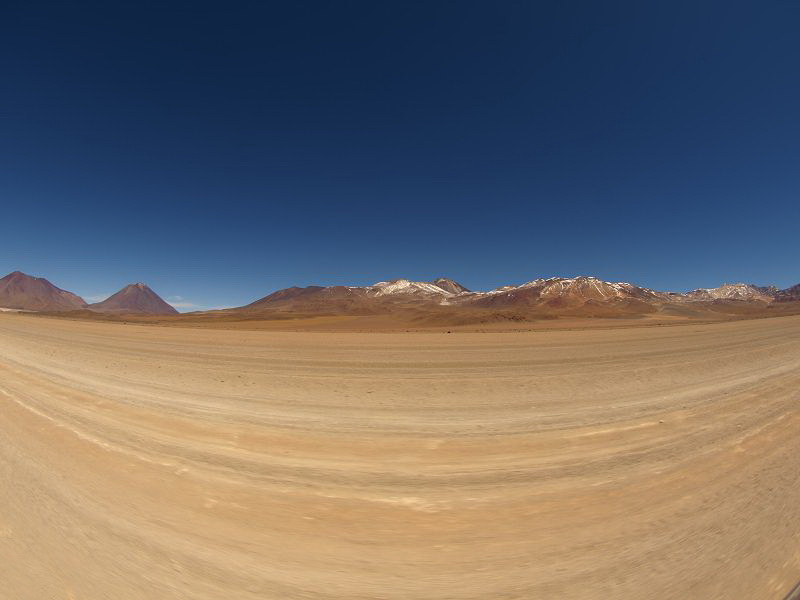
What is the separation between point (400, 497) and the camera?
4.33 m

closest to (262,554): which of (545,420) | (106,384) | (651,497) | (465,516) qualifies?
(465,516)

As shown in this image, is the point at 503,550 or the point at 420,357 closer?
the point at 503,550

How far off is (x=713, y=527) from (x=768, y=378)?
37.9ft

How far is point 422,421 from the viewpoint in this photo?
752cm

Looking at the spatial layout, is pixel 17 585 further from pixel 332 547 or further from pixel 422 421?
pixel 422 421

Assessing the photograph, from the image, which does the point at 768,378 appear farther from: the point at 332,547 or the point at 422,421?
the point at 332,547

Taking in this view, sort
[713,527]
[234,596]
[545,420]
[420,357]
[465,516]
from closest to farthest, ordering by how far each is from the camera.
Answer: [234,596]
[713,527]
[465,516]
[545,420]
[420,357]

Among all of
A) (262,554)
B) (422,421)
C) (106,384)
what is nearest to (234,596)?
(262,554)

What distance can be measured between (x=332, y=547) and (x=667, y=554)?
3143 millimetres

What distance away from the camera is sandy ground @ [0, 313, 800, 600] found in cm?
296

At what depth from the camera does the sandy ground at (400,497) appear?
296 centimetres

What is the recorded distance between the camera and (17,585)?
289cm

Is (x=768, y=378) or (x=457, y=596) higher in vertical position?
(x=768, y=378)

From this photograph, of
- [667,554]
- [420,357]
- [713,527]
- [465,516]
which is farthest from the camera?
[420,357]
